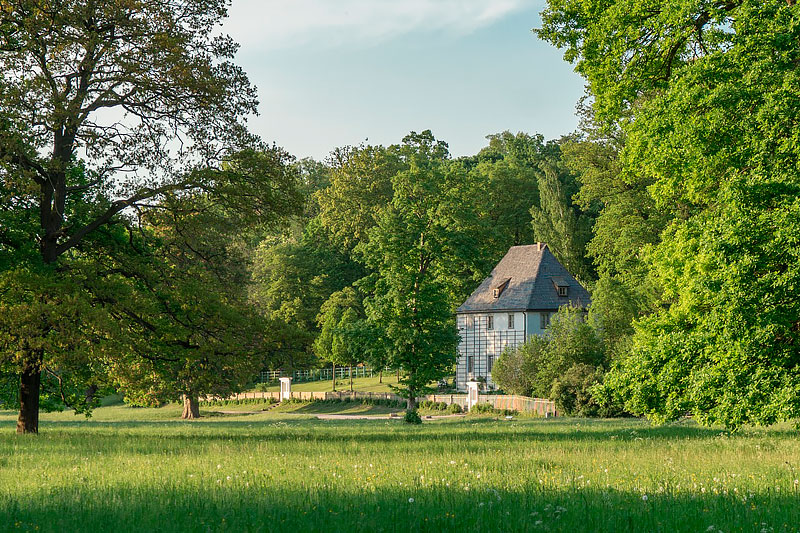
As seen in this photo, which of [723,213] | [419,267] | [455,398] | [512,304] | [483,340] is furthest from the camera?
[483,340]

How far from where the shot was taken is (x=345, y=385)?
80875 mm

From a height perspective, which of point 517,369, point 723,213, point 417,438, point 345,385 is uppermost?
point 723,213

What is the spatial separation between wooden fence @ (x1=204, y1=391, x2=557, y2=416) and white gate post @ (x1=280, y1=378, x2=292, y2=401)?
38 centimetres

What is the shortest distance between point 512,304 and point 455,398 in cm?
1189

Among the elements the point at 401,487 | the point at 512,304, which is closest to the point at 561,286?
the point at 512,304

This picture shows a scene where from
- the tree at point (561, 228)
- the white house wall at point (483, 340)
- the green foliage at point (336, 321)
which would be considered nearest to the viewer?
the white house wall at point (483, 340)

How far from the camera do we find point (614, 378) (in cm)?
1945

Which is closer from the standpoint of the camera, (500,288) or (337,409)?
(337,409)

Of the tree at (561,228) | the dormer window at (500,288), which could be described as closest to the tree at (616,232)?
the dormer window at (500,288)

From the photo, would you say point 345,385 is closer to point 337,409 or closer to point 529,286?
point 337,409

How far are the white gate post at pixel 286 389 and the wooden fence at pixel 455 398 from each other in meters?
0.38

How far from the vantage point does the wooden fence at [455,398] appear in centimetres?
4491

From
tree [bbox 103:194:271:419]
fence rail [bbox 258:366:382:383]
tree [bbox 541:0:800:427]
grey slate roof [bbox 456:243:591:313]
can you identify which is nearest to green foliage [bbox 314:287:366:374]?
fence rail [bbox 258:366:382:383]

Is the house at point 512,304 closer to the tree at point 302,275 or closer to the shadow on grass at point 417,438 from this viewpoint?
the tree at point 302,275
